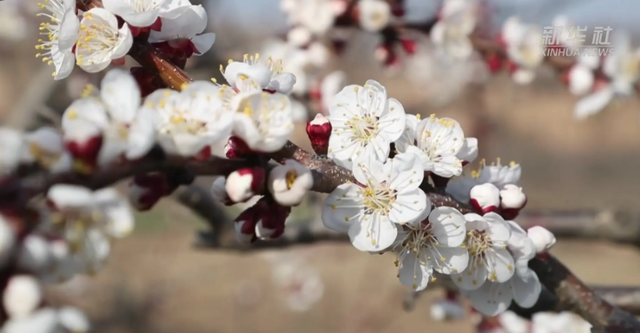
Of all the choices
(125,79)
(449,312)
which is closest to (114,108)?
(125,79)

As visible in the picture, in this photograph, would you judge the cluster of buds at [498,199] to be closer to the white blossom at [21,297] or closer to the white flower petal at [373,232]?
the white flower petal at [373,232]

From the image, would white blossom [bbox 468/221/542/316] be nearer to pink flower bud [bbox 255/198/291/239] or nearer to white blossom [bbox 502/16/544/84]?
pink flower bud [bbox 255/198/291/239]

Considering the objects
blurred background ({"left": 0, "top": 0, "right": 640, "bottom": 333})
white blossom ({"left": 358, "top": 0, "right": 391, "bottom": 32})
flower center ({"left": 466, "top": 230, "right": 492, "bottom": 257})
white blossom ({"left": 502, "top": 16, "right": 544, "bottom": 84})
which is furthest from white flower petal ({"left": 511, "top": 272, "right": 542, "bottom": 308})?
blurred background ({"left": 0, "top": 0, "right": 640, "bottom": 333})

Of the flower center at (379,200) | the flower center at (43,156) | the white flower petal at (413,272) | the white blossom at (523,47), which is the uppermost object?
the flower center at (43,156)

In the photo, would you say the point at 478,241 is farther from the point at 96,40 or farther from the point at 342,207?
the point at 96,40

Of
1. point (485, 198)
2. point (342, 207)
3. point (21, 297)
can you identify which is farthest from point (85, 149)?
point (485, 198)

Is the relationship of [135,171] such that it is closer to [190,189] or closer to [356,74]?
[190,189]

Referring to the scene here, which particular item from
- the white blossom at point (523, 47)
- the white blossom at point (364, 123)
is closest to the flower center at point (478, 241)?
the white blossom at point (364, 123)
